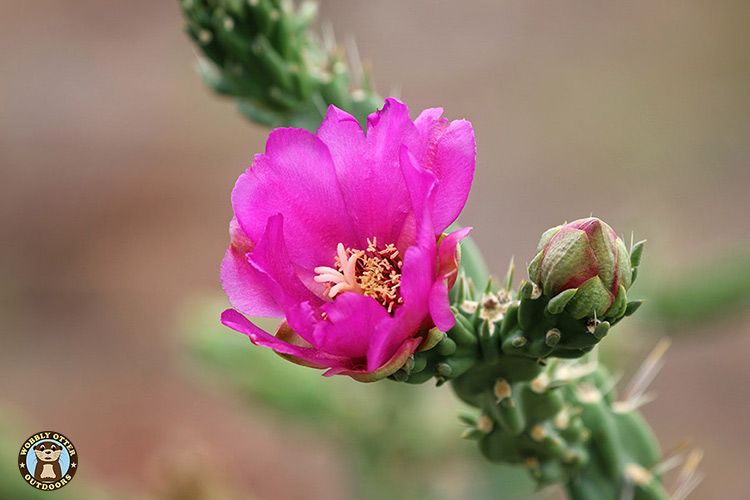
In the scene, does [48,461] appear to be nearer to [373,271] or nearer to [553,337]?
[373,271]

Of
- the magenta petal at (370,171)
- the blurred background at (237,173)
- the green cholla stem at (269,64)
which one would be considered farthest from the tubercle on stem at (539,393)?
the blurred background at (237,173)

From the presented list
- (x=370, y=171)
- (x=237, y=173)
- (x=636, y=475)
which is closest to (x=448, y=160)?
(x=370, y=171)

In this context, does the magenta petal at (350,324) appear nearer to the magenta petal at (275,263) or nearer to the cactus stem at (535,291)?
the magenta petal at (275,263)

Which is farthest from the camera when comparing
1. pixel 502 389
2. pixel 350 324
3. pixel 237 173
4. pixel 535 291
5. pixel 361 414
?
pixel 237 173

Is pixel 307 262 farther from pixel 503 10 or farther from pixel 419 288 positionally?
pixel 503 10

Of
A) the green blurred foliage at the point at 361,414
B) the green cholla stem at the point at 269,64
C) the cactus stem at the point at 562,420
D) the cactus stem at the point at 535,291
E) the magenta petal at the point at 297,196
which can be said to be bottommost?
the green blurred foliage at the point at 361,414

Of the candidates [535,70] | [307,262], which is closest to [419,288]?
[307,262]
